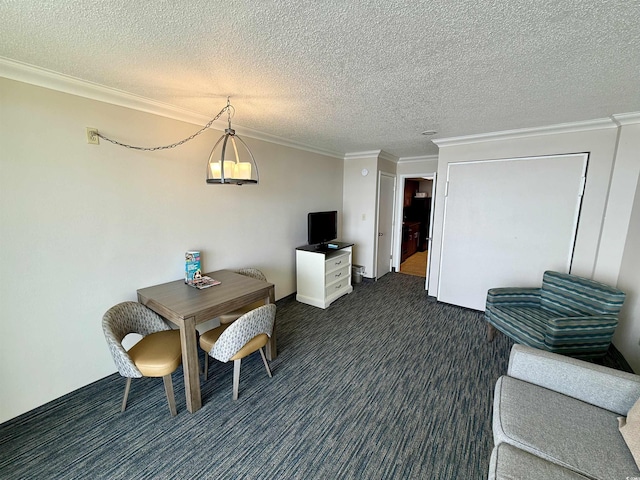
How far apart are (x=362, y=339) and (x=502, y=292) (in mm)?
1576

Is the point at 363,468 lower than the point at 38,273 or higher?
lower

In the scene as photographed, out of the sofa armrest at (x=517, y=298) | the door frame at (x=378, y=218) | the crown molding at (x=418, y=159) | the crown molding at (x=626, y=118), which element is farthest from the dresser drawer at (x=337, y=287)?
the crown molding at (x=626, y=118)

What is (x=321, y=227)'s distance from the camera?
412 centimetres

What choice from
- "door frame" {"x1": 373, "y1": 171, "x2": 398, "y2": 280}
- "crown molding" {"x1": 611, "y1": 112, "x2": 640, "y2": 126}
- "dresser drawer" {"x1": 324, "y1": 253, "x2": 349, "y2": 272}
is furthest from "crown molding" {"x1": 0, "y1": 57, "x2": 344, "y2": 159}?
"crown molding" {"x1": 611, "y1": 112, "x2": 640, "y2": 126}

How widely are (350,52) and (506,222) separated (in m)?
2.94

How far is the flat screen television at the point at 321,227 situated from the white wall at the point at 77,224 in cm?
137

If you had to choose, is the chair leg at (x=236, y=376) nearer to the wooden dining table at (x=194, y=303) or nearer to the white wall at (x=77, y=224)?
the wooden dining table at (x=194, y=303)

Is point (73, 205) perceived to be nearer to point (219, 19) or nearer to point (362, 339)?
point (219, 19)

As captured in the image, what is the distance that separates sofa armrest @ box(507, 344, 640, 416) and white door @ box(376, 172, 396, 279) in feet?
11.0

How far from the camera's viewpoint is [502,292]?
9.12ft

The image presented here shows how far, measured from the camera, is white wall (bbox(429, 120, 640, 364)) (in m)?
2.56

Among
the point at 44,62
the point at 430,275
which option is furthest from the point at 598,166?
the point at 44,62

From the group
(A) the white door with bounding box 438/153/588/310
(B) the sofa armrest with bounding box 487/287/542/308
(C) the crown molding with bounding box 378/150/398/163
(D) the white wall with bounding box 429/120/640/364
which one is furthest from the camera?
(C) the crown molding with bounding box 378/150/398/163

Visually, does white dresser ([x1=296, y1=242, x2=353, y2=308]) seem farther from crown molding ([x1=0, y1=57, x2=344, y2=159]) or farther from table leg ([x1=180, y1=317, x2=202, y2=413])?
table leg ([x1=180, y1=317, x2=202, y2=413])
